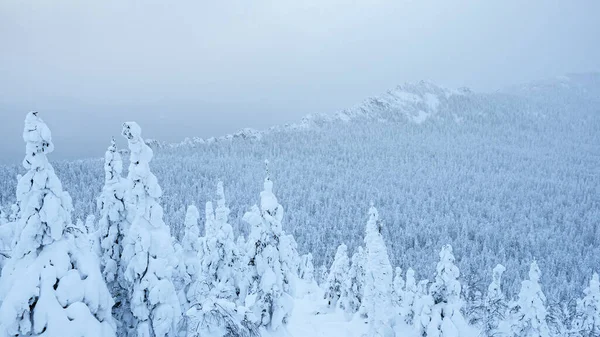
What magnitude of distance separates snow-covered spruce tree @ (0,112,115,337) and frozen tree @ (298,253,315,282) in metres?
46.9

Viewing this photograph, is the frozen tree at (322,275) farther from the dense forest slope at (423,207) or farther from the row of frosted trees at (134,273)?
the row of frosted trees at (134,273)

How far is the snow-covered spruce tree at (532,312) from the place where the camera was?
16.3 m

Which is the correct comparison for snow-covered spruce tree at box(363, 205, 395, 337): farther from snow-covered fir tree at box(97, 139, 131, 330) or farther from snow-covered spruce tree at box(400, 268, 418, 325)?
snow-covered fir tree at box(97, 139, 131, 330)

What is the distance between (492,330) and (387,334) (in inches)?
289

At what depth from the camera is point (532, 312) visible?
16.4 metres

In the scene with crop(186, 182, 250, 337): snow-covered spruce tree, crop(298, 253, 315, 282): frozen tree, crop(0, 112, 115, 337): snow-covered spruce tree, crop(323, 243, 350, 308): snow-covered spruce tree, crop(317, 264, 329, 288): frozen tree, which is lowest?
crop(317, 264, 329, 288): frozen tree

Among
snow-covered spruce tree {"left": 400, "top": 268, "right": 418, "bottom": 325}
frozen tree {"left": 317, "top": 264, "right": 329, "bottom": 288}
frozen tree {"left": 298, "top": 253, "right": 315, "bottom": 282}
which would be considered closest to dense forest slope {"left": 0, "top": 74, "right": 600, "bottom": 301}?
frozen tree {"left": 317, "top": 264, "right": 329, "bottom": 288}

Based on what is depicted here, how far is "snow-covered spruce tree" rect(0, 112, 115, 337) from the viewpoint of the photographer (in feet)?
21.0

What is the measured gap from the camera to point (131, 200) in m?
9.74

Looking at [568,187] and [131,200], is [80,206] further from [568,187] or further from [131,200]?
[568,187]

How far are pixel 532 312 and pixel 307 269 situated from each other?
128 feet

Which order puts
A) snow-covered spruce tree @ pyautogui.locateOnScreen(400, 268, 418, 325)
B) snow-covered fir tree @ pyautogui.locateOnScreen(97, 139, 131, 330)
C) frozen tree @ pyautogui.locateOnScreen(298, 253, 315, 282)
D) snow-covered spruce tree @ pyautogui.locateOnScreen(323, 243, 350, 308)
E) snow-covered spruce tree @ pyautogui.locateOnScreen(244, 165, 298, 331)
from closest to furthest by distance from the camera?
snow-covered fir tree @ pyautogui.locateOnScreen(97, 139, 131, 330), snow-covered spruce tree @ pyautogui.locateOnScreen(244, 165, 298, 331), snow-covered spruce tree @ pyautogui.locateOnScreen(400, 268, 418, 325), snow-covered spruce tree @ pyautogui.locateOnScreen(323, 243, 350, 308), frozen tree @ pyautogui.locateOnScreen(298, 253, 315, 282)

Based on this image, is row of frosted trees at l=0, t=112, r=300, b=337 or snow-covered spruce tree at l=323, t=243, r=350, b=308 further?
snow-covered spruce tree at l=323, t=243, r=350, b=308

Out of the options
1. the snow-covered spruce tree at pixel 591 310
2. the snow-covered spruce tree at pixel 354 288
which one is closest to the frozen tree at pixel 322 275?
the snow-covered spruce tree at pixel 354 288
